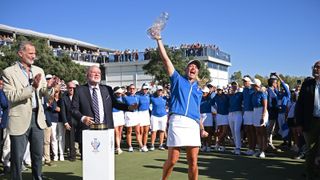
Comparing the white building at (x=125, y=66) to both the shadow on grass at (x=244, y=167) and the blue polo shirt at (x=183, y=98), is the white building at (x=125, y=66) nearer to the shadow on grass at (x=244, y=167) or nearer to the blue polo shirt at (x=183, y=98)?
the shadow on grass at (x=244, y=167)

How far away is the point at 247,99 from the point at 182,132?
5706 mm

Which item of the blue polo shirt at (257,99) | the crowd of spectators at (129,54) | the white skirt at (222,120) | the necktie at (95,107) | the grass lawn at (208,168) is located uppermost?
the crowd of spectators at (129,54)

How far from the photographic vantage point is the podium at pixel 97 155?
4898mm

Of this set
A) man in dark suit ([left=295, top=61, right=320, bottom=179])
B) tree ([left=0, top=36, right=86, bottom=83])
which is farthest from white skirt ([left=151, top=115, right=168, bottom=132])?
tree ([left=0, top=36, right=86, bottom=83])

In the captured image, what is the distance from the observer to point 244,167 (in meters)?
8.34

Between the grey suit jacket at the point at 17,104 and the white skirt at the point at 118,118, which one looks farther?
the white skirt at the point at 118,118

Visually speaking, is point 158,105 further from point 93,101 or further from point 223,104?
point 93,101

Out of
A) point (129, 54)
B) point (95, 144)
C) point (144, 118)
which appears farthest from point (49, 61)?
point (95, 144)

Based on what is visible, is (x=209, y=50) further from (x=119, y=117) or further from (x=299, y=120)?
(x=299, y=120)

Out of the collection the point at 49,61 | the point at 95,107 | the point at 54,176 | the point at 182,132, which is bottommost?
the point at 54,176

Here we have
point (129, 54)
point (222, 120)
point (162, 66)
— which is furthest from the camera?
point (129, 54)

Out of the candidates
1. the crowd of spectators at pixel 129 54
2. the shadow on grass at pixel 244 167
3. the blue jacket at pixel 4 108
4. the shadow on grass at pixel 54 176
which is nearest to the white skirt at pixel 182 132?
the shadow on grass at pixel 244 167

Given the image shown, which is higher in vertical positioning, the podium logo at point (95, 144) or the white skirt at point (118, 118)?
the white skirt at point (118, 118)

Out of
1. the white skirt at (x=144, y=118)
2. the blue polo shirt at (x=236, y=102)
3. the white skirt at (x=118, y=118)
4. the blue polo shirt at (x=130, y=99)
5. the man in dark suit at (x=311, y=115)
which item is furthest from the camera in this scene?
the white skirt at (x=144, y=118)
